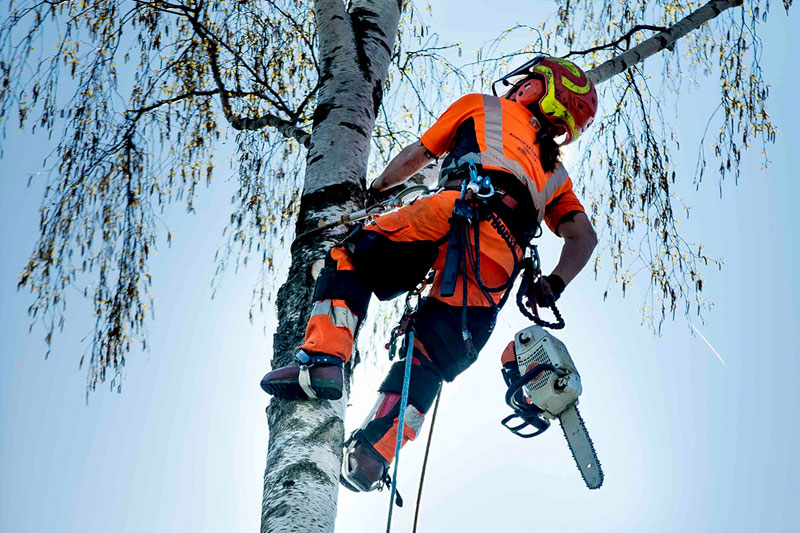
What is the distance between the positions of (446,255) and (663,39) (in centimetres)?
221

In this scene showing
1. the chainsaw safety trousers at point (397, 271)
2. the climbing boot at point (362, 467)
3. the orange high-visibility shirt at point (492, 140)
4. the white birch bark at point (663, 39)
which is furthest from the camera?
the white birch bark at point (663, 39)

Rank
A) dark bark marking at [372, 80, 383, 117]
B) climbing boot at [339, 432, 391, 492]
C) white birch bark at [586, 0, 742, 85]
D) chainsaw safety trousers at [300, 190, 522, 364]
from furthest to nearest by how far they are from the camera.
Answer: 1. white birch bark at [586, 0, 742, 85]
2. dark bark marking at [372, 80, 383, 117]
3. climbing boot at [339, 432, 391, 492]
4. chainsaw safety trousers at [300, 190, 522, 364]

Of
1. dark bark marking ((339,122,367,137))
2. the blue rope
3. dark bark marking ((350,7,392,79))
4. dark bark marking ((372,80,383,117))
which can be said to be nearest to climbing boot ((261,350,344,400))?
the blue rope

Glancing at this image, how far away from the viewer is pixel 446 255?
258cm

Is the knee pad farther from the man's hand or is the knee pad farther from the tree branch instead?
the tree branch

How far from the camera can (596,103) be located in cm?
312

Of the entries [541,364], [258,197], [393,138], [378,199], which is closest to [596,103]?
[378,199]

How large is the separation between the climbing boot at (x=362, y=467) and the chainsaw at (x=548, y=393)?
1.52 ft

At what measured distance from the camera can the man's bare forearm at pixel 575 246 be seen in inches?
121

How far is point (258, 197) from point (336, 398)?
8.67ft

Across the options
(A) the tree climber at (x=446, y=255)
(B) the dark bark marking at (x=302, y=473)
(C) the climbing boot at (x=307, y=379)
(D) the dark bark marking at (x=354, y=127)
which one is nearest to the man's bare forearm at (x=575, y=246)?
(A) the tree climber at (x=446, y=255)

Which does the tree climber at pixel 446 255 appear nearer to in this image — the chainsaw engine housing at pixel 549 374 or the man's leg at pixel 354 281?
the man's leg at pixel 354 281

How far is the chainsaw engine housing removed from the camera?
2.59 metres

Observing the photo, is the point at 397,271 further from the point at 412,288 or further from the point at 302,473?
the point at 302,473
